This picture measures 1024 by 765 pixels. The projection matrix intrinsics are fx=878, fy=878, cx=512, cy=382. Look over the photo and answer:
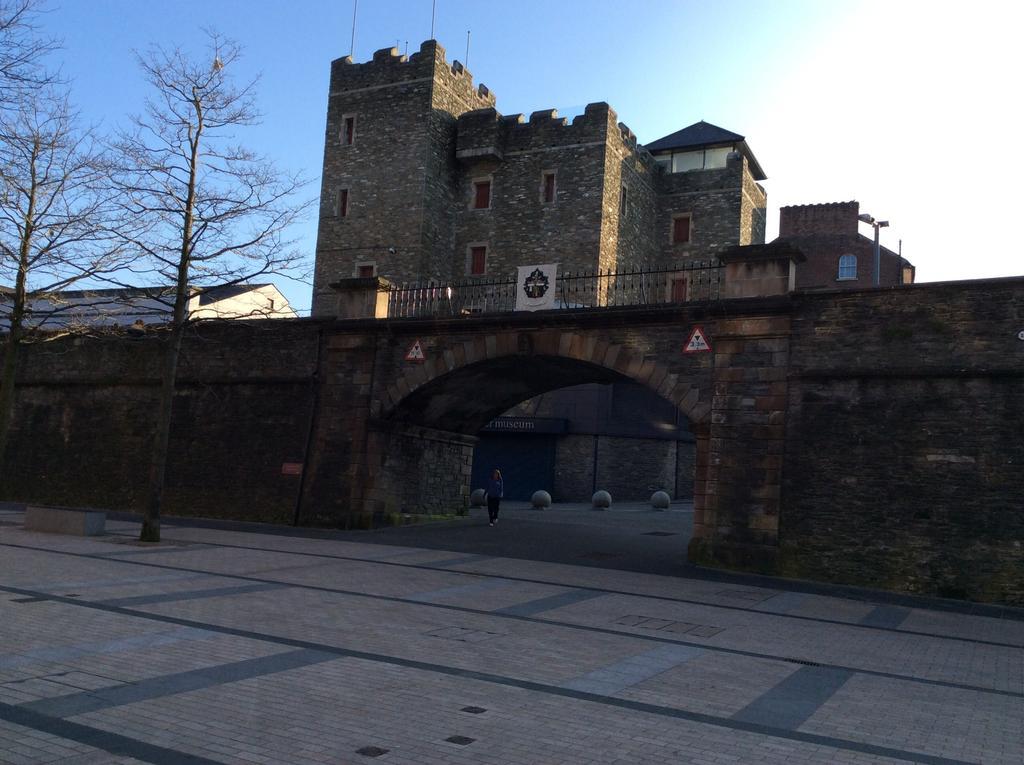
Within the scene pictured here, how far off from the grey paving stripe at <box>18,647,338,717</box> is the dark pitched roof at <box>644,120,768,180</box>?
132ft

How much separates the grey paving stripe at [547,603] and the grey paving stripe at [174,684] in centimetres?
317

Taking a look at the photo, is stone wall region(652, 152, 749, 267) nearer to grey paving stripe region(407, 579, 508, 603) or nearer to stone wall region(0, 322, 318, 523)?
stone wall region(0, 322, 318, 523)

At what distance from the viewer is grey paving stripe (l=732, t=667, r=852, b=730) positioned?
6.04 m

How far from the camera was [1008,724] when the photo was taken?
246 inches

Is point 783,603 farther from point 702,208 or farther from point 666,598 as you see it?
point 702,208

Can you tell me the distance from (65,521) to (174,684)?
37.2 feet

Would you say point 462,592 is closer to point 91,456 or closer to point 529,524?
point 529,524

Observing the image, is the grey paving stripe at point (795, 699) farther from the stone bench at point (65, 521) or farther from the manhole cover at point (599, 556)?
the stone bench at point (65, 521)

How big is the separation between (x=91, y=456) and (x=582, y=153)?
2338 centimetres

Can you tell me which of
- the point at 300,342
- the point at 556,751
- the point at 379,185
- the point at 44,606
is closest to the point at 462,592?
the point at 44,606

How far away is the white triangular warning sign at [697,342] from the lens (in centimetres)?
1562

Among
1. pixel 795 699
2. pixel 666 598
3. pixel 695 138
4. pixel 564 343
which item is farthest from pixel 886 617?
pixel 695 138

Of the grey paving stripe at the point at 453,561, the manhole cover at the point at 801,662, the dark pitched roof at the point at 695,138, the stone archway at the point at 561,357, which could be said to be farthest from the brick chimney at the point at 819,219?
the manhole cover at the point at 801,662

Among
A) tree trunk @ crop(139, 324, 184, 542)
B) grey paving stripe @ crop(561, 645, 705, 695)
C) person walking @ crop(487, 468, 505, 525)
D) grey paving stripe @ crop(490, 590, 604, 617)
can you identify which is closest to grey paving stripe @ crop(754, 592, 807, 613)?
grey paving stripe @ crop(490, 590, 604, 617)
